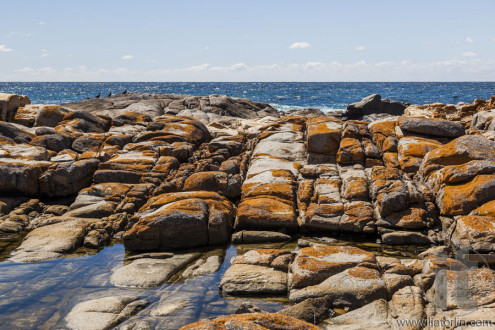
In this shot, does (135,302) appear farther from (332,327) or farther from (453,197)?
(453,197)

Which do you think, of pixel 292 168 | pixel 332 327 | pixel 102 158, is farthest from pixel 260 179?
pixel 332 327

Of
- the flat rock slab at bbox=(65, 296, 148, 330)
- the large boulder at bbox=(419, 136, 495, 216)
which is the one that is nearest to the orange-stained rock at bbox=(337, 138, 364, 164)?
the large boulder at bbox=(419, 136, 495, 216)

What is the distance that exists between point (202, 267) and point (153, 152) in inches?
372

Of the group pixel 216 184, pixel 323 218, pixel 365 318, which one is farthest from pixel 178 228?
pixel 365 318

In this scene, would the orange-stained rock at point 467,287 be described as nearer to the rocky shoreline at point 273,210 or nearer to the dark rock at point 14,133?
the rocky shoreline at point 273,210

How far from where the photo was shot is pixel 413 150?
17.0 meters

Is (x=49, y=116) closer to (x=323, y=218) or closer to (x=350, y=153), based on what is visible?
(x=350, y=153)

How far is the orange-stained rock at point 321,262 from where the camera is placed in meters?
9.82

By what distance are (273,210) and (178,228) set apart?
11.1 feet

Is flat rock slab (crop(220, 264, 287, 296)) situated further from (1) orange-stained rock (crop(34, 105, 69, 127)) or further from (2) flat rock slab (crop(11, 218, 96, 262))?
(1) orange-stained rock (crop(34, 105, 69, 127))

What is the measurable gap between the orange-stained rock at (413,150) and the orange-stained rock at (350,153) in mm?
1578

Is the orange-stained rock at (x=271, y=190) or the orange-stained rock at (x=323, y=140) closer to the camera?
the orange-stained rock at (x=271, y=190)

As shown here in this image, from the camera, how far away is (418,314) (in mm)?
8000

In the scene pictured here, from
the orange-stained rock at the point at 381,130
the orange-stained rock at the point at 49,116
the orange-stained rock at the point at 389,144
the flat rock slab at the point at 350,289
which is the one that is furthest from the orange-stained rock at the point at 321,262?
the orange-stained rock at the point at 49,116
